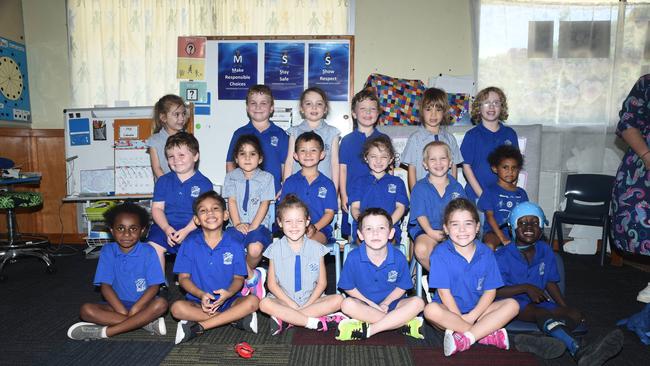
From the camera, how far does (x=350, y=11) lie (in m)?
4.45

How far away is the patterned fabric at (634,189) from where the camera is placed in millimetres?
2291

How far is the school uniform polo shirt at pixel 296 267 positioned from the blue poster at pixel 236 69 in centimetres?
252

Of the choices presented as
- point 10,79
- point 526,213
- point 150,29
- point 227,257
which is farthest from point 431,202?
point 10,79

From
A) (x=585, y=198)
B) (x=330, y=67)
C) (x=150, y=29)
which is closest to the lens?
(x=585, y=198)

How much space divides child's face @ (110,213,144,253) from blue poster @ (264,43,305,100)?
2.46 metres

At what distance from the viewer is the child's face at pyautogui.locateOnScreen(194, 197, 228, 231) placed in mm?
2275

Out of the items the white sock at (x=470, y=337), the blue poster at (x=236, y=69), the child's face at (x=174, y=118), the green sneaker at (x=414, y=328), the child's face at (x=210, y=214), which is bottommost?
the green sneaker at (x=414, y=328)

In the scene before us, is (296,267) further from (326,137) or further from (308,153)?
(326,137)

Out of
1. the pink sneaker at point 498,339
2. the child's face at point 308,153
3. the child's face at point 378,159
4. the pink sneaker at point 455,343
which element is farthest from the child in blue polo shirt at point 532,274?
the child's face at point 308,153

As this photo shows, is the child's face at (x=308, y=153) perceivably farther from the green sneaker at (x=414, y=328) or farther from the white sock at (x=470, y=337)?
the white sock at (x=470, y=337)

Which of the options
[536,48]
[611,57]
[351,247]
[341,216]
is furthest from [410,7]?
[351,247]

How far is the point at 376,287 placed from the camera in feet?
7.44

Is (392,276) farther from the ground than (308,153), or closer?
closer

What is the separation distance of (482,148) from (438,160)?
0.61 metres
